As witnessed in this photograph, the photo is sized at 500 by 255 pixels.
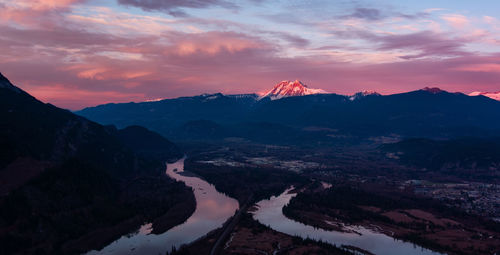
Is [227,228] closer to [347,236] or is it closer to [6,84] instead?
[347,236]

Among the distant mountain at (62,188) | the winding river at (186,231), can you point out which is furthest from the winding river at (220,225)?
the distant mountain at (62,188)

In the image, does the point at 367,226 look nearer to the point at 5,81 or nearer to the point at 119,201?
the point at 119,201

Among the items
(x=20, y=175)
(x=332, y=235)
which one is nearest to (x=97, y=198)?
(x=20, y=175)

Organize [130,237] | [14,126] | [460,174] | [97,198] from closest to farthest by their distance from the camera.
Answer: [130,237] < [97,198] < [14,126] < [460,174]

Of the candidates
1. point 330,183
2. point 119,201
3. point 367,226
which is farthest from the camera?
point 330,183

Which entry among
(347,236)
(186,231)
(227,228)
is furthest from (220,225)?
(347,236)
